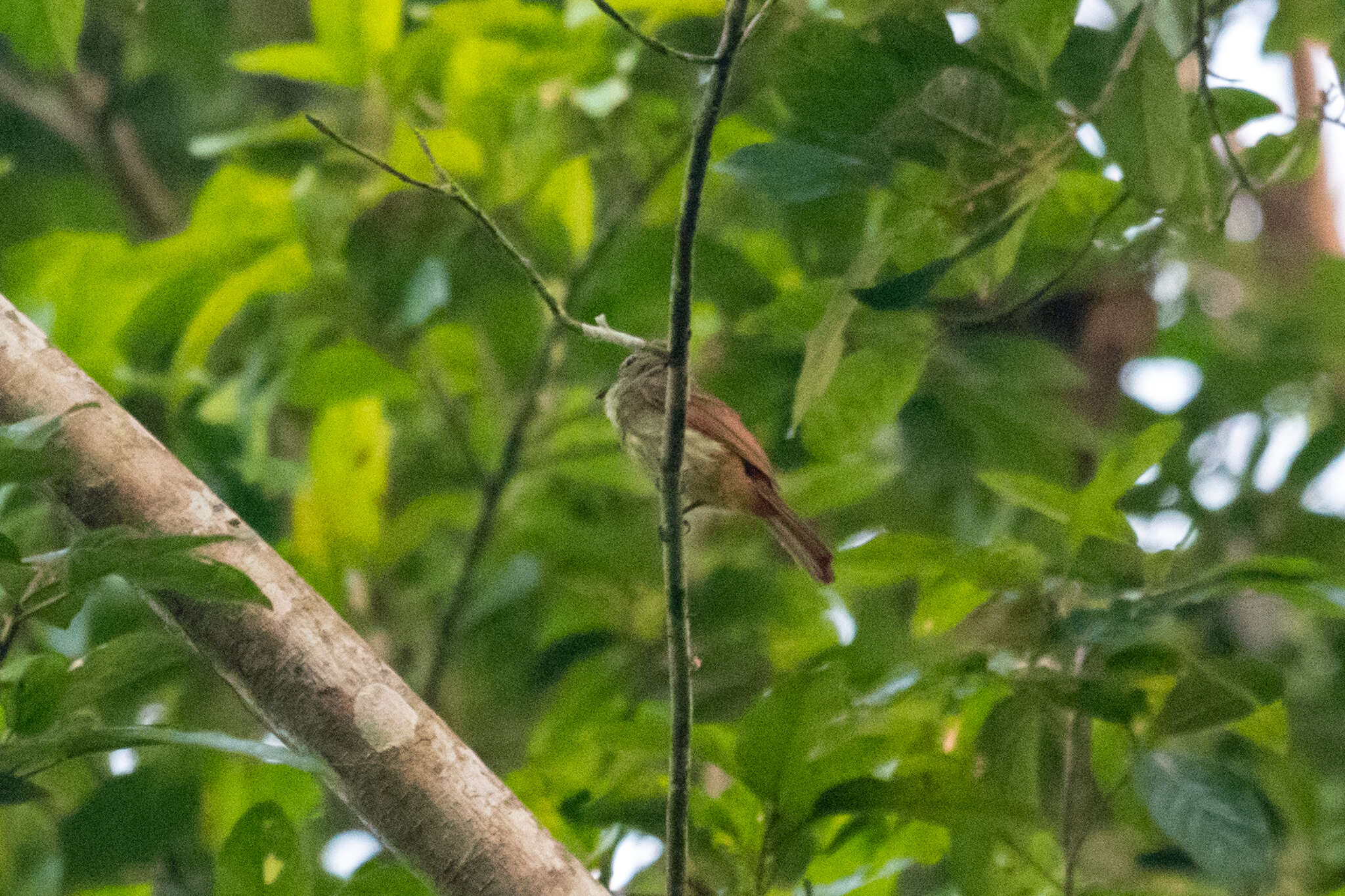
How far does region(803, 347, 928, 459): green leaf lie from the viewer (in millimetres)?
2174

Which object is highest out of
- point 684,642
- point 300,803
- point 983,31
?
point 983,31

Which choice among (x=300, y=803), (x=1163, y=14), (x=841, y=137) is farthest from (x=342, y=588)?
(x=1163, y=14)

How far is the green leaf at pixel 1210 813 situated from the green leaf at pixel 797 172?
1073 millimetres

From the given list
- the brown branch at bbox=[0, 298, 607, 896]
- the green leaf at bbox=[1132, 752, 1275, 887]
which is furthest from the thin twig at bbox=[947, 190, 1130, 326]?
the brown branch at bbox=[0, 298, 607, 896]

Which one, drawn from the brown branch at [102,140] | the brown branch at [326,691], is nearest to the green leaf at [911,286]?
the brown branch at [326,691]

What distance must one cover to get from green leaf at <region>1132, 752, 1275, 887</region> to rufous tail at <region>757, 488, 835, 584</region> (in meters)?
0.74

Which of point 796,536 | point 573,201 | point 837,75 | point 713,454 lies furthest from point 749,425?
point 837,75

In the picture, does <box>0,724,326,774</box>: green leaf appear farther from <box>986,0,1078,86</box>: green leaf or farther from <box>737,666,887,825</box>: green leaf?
<box>986,0,1078,86</box>: green leaf

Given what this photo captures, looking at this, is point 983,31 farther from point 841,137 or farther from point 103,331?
point 103,331

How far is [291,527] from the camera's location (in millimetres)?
3232

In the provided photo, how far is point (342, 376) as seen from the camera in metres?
2.93

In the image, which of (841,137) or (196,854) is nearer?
(841,137)

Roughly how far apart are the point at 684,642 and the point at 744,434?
979mm

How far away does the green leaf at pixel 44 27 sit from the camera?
1706mm
